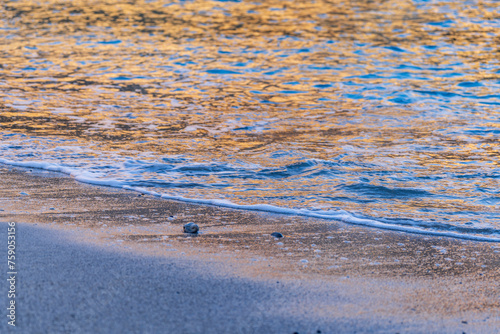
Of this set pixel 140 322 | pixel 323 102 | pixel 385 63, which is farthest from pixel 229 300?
pixel 385 63

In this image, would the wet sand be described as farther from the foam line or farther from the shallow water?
the shallow water

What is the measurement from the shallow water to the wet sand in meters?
0.50

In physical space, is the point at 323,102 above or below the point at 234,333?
below

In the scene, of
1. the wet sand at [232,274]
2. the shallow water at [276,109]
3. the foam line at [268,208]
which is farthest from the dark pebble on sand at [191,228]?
the shallow water at [276,109]

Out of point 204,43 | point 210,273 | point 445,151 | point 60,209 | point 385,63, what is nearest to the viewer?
point 210,273

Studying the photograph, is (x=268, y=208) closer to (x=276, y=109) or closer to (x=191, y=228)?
(x=191, y=228)

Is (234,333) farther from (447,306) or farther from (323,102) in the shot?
(323,102)

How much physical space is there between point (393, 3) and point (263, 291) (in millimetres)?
17884

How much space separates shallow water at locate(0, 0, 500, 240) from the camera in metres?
4.69

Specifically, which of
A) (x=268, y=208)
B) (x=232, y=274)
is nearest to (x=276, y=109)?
(x=268, y=208)

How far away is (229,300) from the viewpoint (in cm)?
254

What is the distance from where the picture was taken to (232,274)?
2854mm

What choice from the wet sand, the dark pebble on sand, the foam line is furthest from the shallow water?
the dark pebble on sand

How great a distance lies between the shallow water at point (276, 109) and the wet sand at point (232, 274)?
1.64 ft
